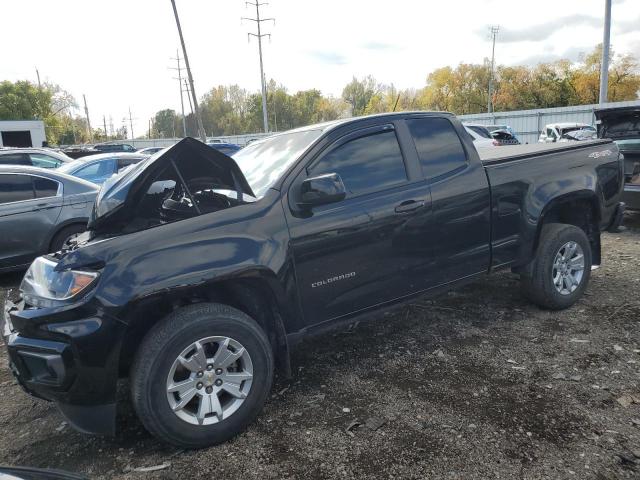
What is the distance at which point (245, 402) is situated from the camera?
2830 millimetres

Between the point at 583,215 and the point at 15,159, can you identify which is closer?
the point at 583,215

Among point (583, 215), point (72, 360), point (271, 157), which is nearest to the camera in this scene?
point (72, 360)

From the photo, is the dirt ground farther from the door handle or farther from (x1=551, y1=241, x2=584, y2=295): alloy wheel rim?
the door handle

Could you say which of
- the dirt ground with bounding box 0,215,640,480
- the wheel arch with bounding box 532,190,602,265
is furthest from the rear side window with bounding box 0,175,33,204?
the wheel arch with bounding box 532,190,602,265

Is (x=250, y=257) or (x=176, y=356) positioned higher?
(x=250, y=257)

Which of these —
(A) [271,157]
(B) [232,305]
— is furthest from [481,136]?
(B) [232,305]

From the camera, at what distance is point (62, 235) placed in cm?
640

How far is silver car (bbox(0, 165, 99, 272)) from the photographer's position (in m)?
6.05

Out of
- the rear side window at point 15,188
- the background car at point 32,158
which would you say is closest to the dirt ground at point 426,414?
the rear side window at point 15,188

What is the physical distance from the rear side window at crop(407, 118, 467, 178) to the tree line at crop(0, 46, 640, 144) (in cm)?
4284

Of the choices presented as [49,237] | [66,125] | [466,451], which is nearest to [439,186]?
[466,451]

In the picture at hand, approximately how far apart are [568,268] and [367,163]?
94.8 inches

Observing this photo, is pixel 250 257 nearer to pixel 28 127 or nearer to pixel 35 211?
pixel 35 211

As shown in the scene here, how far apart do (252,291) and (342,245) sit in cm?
67
